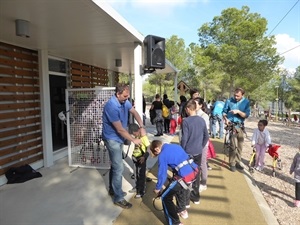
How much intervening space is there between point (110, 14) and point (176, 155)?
197 centimetres

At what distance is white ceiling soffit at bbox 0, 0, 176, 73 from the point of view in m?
3.08

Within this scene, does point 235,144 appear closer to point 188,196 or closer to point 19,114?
point 188,196

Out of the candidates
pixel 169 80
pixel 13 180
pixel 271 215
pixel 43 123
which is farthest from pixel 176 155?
pixel 169 80

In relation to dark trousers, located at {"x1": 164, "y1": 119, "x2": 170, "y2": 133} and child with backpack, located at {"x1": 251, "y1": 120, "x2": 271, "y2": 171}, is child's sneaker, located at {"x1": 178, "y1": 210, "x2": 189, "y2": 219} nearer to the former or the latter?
child with backpack, located at {"x1": 251, "y1": 120, "x2": 271, "y2": 171}

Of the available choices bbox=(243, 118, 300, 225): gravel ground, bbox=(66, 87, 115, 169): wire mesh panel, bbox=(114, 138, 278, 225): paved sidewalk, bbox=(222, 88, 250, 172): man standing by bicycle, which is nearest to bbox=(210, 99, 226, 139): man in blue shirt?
bbox=(243, 118, 300, 225): gravel ground

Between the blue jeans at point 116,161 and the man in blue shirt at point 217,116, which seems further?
the man in blue shirt at point 217,116

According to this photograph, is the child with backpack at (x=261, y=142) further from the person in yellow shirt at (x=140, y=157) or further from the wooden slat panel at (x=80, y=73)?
the wooden slat panel at (x=80, y=73)

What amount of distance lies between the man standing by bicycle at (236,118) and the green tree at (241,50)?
1668 cm

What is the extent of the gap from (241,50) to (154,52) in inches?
720

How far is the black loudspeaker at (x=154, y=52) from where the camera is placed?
4.51 meters

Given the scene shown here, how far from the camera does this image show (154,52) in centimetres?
459

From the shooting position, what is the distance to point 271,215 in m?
3.64

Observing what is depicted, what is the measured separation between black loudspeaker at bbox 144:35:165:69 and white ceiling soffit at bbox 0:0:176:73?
0.26 m

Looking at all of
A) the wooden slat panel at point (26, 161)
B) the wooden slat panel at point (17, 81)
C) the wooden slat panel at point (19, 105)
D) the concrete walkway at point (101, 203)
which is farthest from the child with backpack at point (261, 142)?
the wooden slat panel at point (17, 81)
